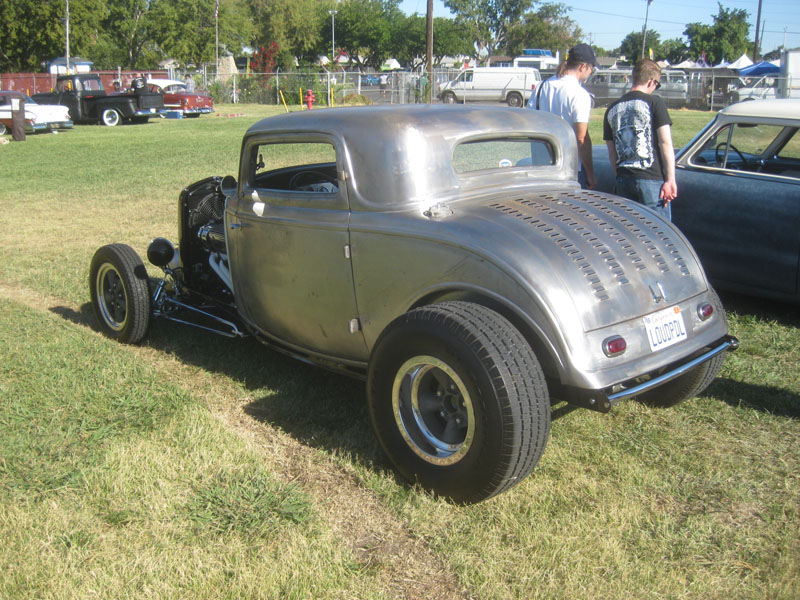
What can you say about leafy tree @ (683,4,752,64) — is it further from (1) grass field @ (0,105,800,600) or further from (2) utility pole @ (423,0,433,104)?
(1) grass field @ (0,105,800,600)

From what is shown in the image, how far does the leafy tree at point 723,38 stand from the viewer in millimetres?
80250

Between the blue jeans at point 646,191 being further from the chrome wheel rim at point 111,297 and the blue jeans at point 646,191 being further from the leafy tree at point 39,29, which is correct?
the leafy tree at point 39,29

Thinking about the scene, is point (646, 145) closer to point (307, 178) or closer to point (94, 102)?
point (307, 178)

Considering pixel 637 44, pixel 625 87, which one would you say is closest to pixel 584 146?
pixel 625 87

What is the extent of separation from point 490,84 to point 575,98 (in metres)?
30.8

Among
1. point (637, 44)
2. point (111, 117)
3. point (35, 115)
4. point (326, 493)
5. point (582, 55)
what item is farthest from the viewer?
point (637, 44)

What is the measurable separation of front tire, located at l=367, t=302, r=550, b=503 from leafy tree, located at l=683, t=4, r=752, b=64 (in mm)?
88246

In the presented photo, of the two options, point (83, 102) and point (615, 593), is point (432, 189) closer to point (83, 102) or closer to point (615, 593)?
point (615, 593)

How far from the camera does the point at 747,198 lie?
16.7ft

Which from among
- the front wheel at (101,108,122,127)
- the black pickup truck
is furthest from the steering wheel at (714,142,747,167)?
the front wheel at (101,108,122,127)

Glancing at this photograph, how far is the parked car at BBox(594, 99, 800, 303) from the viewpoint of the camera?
4922 millimetres

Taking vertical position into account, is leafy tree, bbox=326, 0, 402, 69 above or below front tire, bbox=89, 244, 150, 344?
above

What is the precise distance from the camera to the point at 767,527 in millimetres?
2748

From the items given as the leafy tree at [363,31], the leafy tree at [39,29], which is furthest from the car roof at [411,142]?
the leafy tree at [363,31]
